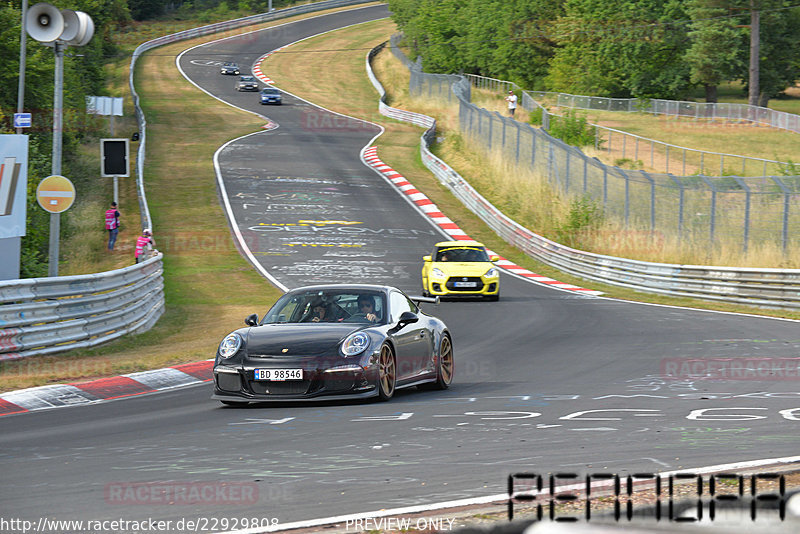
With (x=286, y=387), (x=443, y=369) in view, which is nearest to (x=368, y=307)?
(x=443, y=369)

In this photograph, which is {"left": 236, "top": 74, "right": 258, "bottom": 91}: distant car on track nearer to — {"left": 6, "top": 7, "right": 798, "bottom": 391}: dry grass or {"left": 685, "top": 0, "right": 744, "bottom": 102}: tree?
{"left": 6, "top": 7, "right": 798, "bottom": 391}: dry grass

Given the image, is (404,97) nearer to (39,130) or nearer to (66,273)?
(39,130)

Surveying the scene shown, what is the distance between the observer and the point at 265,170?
50688 millimetres

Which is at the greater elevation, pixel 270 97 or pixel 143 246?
pixel 270 97

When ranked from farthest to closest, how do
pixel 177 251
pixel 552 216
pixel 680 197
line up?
1. pixel 552 216
2. pixel 177 251
3. pixel 680 197

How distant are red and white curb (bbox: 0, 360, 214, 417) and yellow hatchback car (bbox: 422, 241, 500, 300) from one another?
35.9ft

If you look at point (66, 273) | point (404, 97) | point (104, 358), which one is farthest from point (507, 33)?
point (104, 358)

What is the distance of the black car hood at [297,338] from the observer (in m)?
10.8

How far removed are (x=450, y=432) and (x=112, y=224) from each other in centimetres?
2586

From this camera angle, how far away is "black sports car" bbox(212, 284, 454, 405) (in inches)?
422

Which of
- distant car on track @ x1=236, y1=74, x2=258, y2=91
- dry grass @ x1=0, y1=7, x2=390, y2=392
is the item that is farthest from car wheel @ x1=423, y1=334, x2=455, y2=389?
distant car on track @ x1=236, y1=74, x2=258, y2=91

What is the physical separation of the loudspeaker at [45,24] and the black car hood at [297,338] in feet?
23.8

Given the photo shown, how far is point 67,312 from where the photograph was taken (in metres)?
16.0

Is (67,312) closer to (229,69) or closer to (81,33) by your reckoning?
(81,33)
